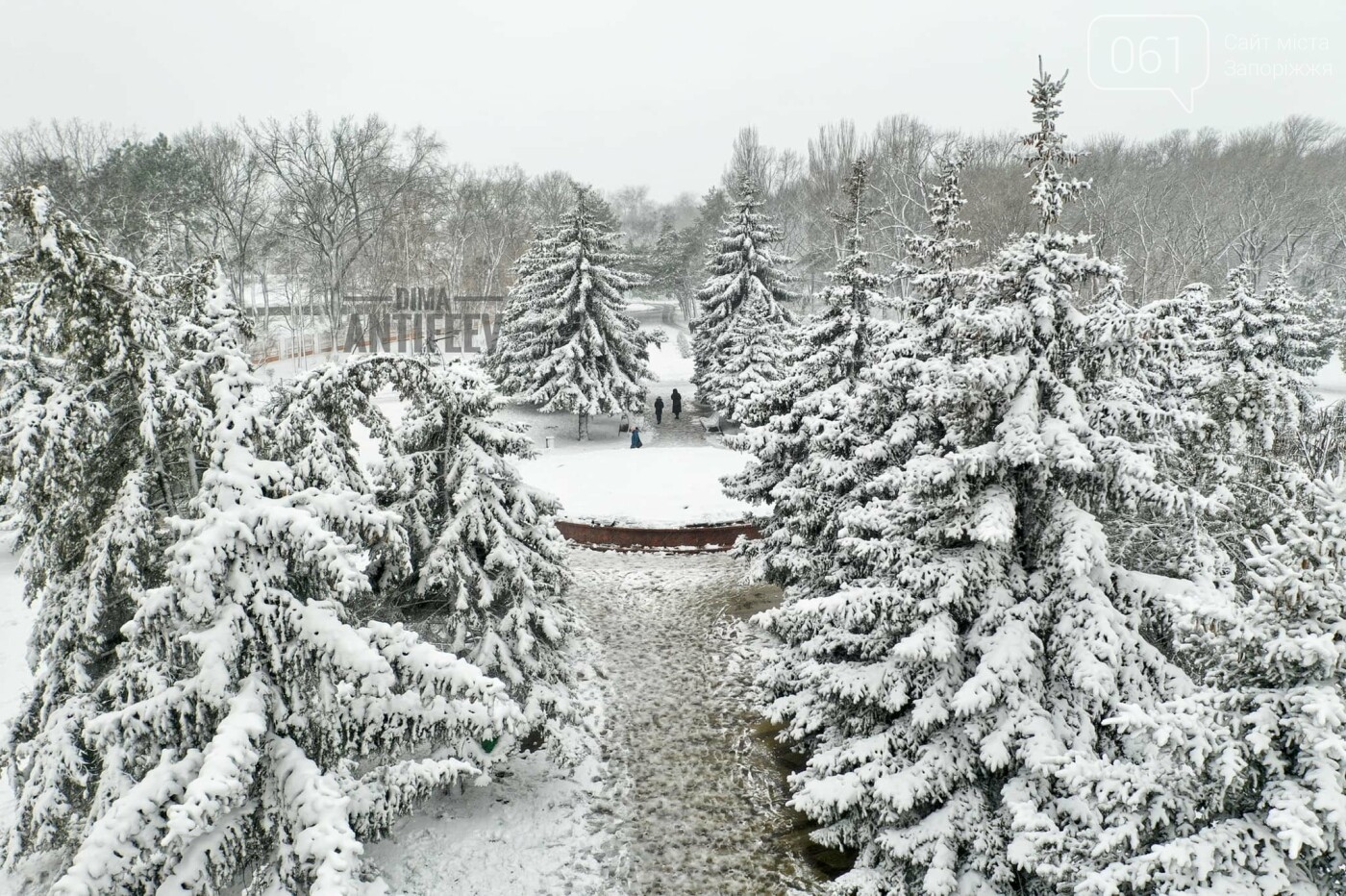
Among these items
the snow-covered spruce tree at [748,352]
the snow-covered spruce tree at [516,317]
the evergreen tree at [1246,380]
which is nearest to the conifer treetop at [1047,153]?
the evergreen tree at [1246,380]

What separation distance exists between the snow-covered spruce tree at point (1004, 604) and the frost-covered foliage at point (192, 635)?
3.52 m

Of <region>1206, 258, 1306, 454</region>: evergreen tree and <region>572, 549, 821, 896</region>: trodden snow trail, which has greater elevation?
<region>1206, 258, 1306, 454</region>: evergreen tree

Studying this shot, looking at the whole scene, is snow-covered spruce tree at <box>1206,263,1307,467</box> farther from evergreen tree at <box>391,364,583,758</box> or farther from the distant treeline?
evergreen tree at <box>391,364,583,758</box>

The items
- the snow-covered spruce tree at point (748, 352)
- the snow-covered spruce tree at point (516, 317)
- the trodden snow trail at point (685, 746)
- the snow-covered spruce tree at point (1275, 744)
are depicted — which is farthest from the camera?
the snow-covered spruce tree at point (516, 317)

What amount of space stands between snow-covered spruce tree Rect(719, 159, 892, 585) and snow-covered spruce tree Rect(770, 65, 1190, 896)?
359cm

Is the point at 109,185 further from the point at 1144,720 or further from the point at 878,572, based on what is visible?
the point at 1144,720

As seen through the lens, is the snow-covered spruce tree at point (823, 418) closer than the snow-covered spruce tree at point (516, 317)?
Yes

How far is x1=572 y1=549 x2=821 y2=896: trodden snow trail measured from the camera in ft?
27.0

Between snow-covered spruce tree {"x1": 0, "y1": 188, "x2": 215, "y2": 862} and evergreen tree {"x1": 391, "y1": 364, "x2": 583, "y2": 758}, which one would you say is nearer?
snow-covered spruce tree {"x1": 0, "y1": 188, "x2": 215, "y2": 862}

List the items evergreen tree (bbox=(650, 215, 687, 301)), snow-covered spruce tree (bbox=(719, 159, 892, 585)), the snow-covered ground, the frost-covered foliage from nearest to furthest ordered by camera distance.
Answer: the frost-covered foliage < snow-covered spruce tree (bbox=(719, 159, 892, 585)) < the snow-covered ground < evergreen tree (bbox=(650, 215, 687, 301))

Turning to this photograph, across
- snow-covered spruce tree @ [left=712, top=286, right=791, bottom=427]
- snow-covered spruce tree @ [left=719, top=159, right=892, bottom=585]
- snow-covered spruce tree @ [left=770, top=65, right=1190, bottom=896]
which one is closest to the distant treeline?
snow-covered spruce tree @ [left=712, top=286, right=791, bottom=427]

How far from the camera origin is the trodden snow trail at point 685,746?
822 centimetres

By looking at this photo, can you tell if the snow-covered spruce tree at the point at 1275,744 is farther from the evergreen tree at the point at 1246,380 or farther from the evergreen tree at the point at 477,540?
the evergreen tree at the point at 477,540

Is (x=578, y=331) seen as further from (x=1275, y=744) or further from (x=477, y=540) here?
(x=1275, y=744)
